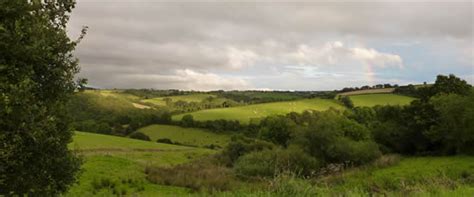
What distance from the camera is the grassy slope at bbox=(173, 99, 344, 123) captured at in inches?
5930

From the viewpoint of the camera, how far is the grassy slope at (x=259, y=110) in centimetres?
15062

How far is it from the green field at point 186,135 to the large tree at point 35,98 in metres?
115

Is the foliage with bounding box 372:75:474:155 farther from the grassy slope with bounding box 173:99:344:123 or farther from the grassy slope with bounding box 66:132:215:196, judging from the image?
the grassy slope with bounding box 173:99:344:123

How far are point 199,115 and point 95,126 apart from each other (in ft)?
110

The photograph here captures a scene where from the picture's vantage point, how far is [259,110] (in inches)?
6383

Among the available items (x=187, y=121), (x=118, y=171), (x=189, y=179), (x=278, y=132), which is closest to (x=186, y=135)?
(x=187, y=121)

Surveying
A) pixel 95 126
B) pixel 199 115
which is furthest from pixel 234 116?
pixel 95 126

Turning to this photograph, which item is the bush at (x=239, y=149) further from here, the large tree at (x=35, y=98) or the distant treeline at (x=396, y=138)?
the large tree at (x=35, y=98)

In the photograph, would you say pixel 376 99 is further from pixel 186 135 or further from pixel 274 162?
pixel 274 162

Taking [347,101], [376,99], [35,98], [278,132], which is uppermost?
[35,98]

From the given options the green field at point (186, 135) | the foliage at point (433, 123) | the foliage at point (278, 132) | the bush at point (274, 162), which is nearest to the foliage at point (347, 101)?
the green field at point (186, 135)

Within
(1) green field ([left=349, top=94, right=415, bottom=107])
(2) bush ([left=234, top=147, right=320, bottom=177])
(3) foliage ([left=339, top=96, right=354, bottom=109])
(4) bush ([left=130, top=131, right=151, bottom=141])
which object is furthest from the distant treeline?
(3) foliage ([left=339, top=96, right=354, bottom=109])

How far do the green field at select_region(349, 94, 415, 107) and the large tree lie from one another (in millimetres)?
130218

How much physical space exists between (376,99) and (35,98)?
144m
